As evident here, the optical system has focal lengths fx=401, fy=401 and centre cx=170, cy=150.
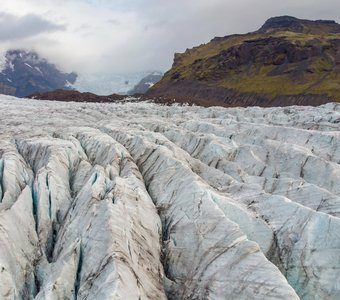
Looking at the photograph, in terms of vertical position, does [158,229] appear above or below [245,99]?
above

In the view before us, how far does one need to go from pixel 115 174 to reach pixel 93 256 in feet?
33.8

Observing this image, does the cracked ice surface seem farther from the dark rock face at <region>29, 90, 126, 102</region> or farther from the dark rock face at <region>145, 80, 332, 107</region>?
the dark rock face at <region>29, 90, 126, 102</region>

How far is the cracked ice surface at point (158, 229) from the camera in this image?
18.2m

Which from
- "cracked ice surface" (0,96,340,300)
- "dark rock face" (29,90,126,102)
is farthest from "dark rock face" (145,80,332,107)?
"cracked ice surface" (0,96,340,300)

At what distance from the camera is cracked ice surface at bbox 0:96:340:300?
18156 millimetres

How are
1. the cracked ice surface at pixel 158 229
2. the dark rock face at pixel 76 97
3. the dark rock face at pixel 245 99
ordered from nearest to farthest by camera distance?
1. the cracked ice surface at pixel 158 229
2. the dark rock face at pixel 76 97
3. the dark rock face at pixel 245 99

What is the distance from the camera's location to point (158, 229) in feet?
75.8

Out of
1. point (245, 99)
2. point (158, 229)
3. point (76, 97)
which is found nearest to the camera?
point (158, 229)

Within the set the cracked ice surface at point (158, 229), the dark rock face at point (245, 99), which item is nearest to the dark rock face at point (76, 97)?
the dark rock face at point (245, 99)

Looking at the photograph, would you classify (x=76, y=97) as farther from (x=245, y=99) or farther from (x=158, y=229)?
(x=158, y=229)

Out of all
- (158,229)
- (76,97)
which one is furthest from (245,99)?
(158,229)

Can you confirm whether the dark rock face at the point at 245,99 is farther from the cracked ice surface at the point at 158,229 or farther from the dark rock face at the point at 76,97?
the cracked ice surface at the point at 158,229

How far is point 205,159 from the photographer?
3738 cm

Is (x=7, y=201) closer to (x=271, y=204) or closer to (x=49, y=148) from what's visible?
(x=49, y=148)
